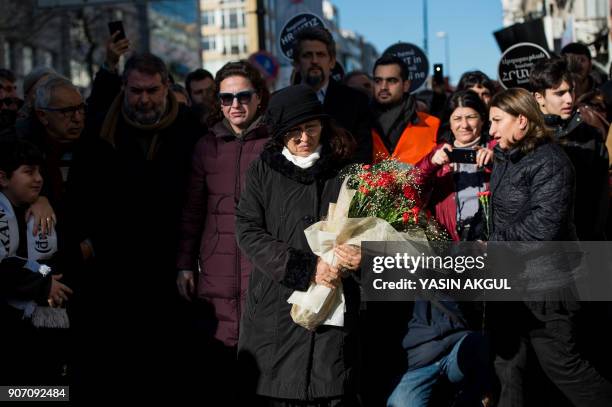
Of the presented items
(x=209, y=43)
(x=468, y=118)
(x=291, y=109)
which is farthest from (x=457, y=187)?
(x=209, y=43)

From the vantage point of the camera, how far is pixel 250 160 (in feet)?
16.8

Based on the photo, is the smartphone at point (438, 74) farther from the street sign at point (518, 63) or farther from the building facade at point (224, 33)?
the building facade at point (224, 33)

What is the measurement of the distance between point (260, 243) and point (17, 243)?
1470mm

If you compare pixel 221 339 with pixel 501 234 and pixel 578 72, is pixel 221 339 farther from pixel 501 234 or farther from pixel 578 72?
pixel 578 72

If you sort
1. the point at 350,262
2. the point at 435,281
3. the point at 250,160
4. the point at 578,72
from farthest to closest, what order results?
the point at 578,72
the point at 250,160
the point at 435,281
the point at 350,262

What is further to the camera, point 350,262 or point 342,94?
point 342,94

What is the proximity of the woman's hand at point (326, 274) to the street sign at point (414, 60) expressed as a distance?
7.80 meters

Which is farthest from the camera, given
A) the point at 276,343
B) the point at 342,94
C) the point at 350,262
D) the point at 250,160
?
the point at 342,94

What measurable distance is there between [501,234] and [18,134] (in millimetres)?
3313

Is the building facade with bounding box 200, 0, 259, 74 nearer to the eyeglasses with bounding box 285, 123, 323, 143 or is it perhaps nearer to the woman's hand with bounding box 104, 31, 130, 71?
the woman's hand with bounding box 104, 31, 130, 71

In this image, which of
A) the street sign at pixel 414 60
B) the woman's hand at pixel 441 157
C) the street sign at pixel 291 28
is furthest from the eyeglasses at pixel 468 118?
the street sign at pixel 414 60

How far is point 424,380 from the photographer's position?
4.88 meters

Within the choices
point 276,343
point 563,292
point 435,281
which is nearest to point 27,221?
point 276,343

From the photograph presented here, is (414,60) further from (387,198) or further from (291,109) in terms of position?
(387,198)
